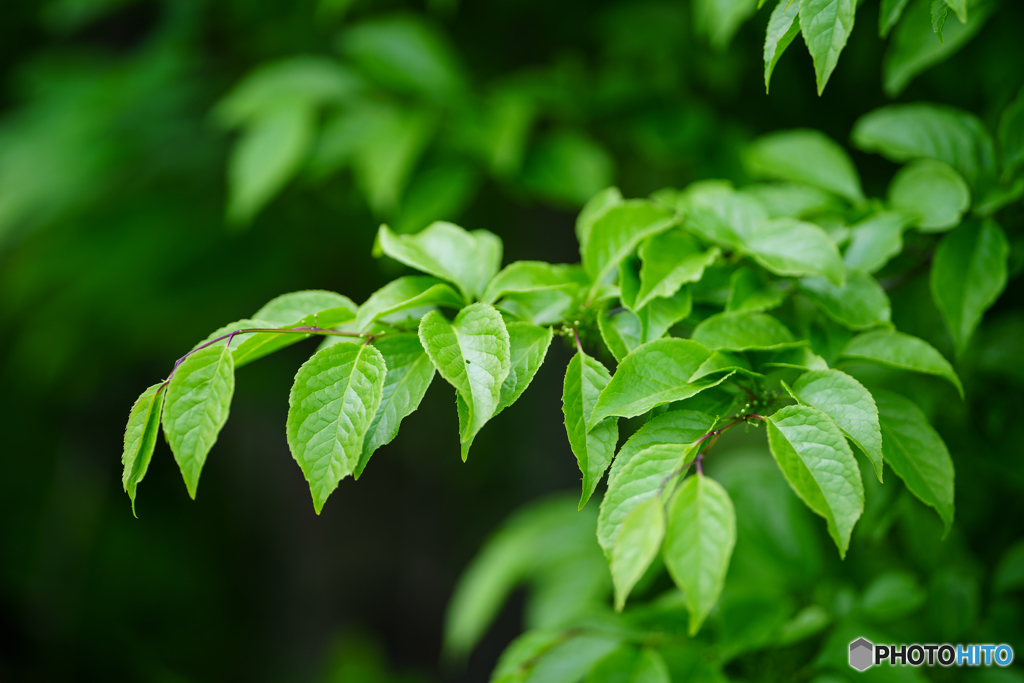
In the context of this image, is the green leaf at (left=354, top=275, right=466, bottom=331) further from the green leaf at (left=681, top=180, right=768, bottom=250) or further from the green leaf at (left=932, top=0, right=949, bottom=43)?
the green leaf at (left=932, top=0, right=949, bottom=43)

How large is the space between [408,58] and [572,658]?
0.89 meters

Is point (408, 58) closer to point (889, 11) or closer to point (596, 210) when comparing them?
point (596, 210)

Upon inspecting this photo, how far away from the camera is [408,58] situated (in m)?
1.04

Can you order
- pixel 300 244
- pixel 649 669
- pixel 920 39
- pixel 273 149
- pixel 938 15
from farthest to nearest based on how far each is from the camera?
pixel 300 244 → pixel 273 149 → pixel 920 39 → pixel 649 669 → pixel 938 15

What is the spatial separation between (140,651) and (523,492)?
58.9 inches

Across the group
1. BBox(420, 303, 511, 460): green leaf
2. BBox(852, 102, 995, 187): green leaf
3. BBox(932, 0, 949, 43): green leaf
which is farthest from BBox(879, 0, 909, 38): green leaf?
BBox(420, 303, 511, 460): green leaf

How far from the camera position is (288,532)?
205cm

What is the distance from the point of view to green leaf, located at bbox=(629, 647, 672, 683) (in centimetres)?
52

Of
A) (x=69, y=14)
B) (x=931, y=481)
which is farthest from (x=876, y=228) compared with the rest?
(x=69, y=14)

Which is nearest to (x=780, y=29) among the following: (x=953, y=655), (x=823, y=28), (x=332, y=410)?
(x=823, y=28)

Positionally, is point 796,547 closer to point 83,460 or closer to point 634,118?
point 634,118

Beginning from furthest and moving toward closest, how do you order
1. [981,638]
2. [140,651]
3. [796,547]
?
[140,651] < [796,547] < [981,638]

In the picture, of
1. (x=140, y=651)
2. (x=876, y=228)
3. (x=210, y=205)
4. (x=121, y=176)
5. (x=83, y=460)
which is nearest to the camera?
(x=876, y=228)

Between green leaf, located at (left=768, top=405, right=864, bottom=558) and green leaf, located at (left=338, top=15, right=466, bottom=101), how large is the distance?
821 millimetres
